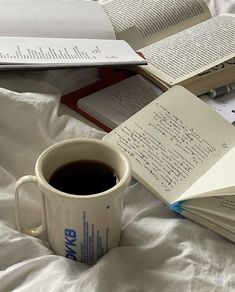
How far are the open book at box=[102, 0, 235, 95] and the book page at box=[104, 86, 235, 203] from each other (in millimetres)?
78

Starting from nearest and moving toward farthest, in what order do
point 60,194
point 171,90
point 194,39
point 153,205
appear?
point 60,194
point 153,205
point 171,90
point 194,39

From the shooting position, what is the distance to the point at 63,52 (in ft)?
2.38

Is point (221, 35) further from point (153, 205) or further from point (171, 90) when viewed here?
point (153, 205)

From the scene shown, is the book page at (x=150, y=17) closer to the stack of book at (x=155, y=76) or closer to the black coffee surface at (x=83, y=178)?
the stack of book at (x=155, y=76)

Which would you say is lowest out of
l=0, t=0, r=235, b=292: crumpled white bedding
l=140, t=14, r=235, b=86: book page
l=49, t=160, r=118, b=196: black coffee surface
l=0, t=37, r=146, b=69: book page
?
l=0, t=0, r=235, b=292: crumpled white bedding

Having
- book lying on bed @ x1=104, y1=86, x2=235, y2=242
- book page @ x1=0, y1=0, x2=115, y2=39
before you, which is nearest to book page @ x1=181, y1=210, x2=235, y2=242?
book lying on bed @ x1=104, y1=86, x2=235, y2=242

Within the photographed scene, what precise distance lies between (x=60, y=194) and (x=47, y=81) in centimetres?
30

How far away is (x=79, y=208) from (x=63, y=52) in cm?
32

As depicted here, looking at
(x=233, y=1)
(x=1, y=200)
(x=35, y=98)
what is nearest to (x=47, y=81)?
(x=35, y=98)

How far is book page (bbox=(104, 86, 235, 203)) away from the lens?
586mm

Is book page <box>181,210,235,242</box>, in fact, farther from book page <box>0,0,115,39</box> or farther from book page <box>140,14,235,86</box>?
book page <box>0,0,115,39</box>

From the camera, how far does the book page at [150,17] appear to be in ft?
2.85

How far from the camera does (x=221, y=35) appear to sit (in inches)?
33.8

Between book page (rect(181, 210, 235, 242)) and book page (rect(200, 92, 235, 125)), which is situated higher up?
book page (rect(200, 92, 235, 125))
